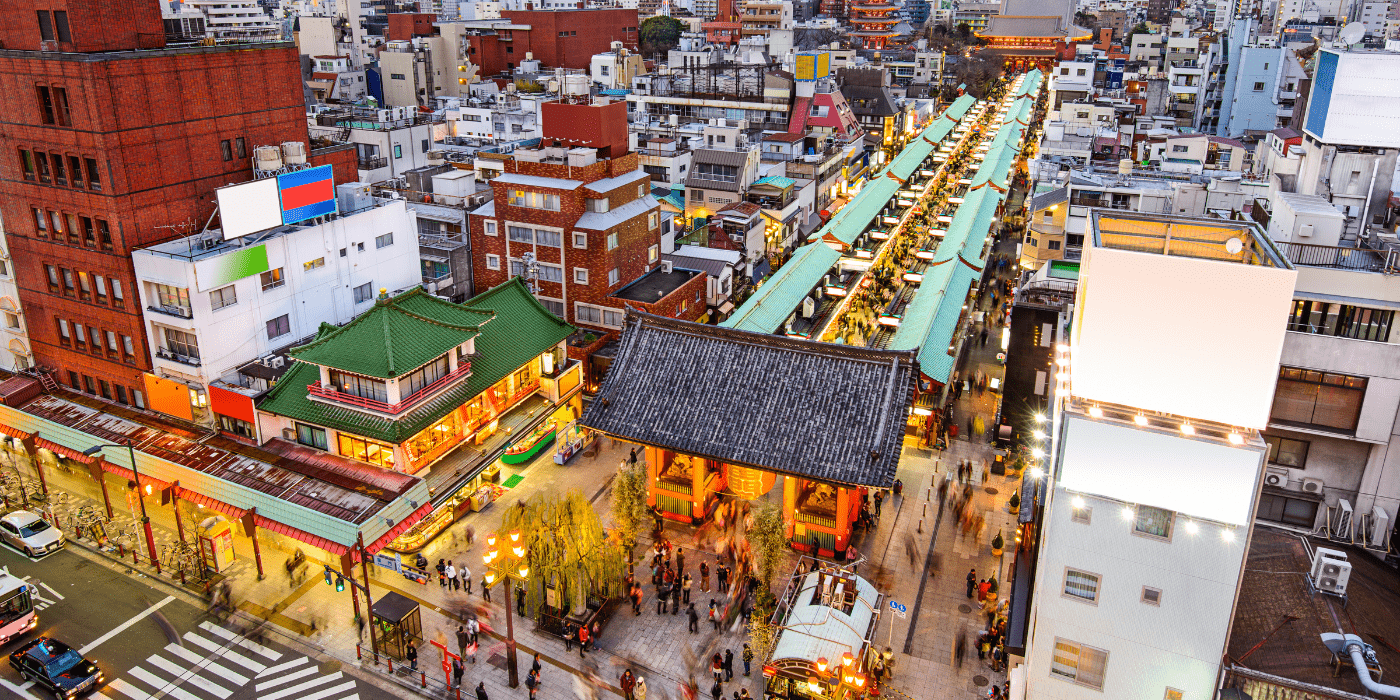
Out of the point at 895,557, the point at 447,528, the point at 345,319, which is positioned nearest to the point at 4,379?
the point at 345,319

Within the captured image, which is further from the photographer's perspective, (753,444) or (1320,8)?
(1320,8)

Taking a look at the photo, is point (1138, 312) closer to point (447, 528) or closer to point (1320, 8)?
point (447, 528)

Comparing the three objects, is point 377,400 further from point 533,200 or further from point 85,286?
point 533,200

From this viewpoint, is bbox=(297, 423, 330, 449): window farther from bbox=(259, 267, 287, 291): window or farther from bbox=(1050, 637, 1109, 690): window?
bbox=(1050, 637, 1109, 690): window

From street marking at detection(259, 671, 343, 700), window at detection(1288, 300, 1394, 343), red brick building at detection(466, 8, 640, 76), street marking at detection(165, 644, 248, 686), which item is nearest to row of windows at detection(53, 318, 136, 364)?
street marking at detection(165, 644, 248, 686)

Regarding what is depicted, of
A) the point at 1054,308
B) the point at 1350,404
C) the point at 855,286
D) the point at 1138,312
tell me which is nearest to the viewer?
the point at 1138,312
